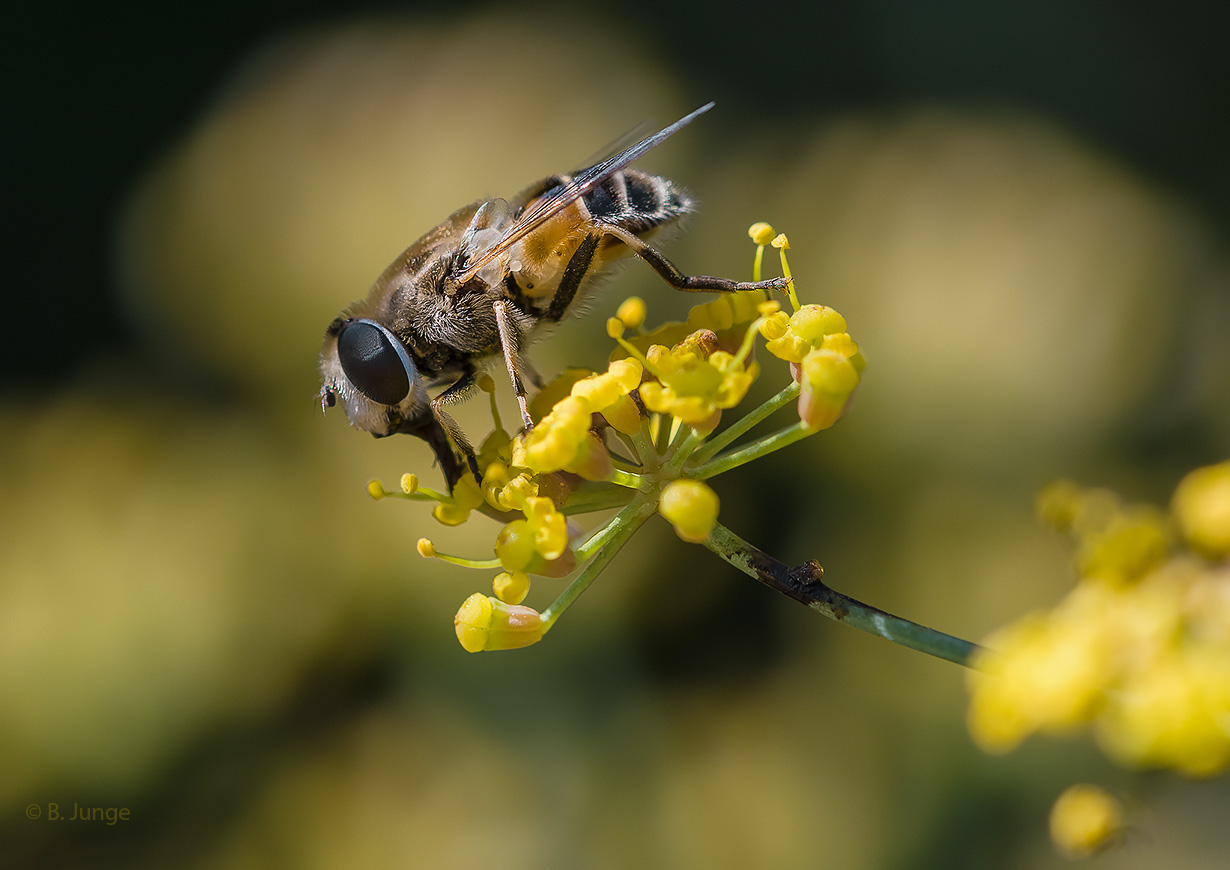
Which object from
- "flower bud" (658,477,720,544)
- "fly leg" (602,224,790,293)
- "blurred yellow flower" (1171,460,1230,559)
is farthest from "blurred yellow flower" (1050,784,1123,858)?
"fly leg" (602,224,790,293)

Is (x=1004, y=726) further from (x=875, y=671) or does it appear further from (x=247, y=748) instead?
(x=247, y=748)

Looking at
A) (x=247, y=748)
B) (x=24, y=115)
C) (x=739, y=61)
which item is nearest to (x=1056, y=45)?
(x=739, y=61)

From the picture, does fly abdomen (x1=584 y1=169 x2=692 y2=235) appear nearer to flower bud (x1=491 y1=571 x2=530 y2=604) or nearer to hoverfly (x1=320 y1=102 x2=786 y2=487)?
hoverfly (x1=320 y1=102 x2=786 y2=487)

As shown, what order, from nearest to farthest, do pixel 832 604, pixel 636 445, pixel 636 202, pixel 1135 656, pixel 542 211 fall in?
pixel 1135 656, pixel 832 604, pixel 636 445, pixel 542 211, pixel 636 202

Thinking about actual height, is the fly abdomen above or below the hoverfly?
above

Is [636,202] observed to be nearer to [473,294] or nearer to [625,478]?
[473,294]

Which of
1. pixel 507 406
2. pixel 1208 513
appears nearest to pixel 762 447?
pixel 1208 513
